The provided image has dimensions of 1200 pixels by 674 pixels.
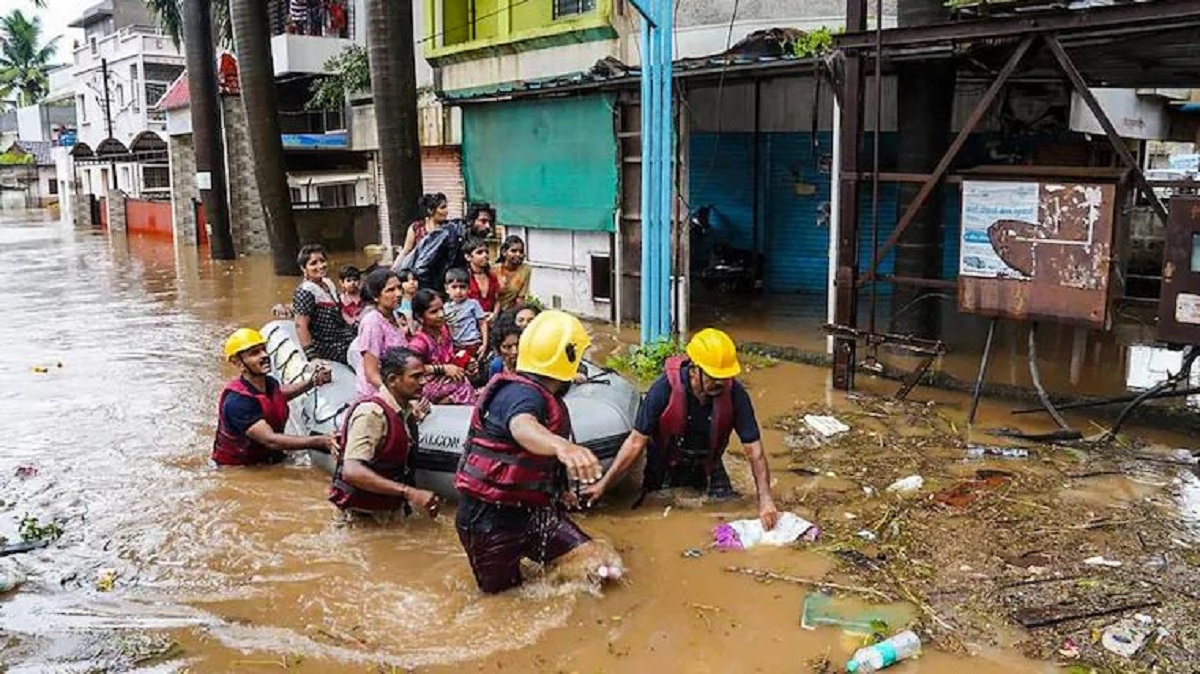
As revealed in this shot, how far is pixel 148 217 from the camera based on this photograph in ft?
97.3

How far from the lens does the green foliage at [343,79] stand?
2258 cm

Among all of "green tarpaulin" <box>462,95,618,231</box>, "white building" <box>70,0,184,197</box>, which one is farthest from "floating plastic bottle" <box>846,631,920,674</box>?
"white building" <box>70,0,184,197</box>

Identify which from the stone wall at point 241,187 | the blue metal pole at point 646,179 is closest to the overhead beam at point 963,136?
the blue metal pole at point 646,179

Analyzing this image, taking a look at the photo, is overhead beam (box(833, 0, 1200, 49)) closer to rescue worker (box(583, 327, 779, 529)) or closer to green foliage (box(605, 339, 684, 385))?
green foliage (box(605, 339, 684, 385))

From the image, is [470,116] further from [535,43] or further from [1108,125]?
[1108,125]

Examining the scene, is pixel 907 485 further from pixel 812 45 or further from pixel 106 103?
pixel 106 103

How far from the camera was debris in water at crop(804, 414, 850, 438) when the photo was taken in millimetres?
7496

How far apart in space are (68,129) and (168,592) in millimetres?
47708

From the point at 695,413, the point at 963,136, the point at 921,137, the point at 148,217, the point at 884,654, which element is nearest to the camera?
the point at 884,654

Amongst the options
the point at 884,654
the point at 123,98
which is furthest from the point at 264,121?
the point at 123,98

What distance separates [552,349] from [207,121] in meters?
19.3

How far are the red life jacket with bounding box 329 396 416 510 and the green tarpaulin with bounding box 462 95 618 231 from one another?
6433 mm

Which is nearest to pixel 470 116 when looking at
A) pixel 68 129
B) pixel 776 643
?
pixel 776 643

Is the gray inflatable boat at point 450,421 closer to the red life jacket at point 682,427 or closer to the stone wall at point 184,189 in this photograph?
the red life jacket at point 682,427
